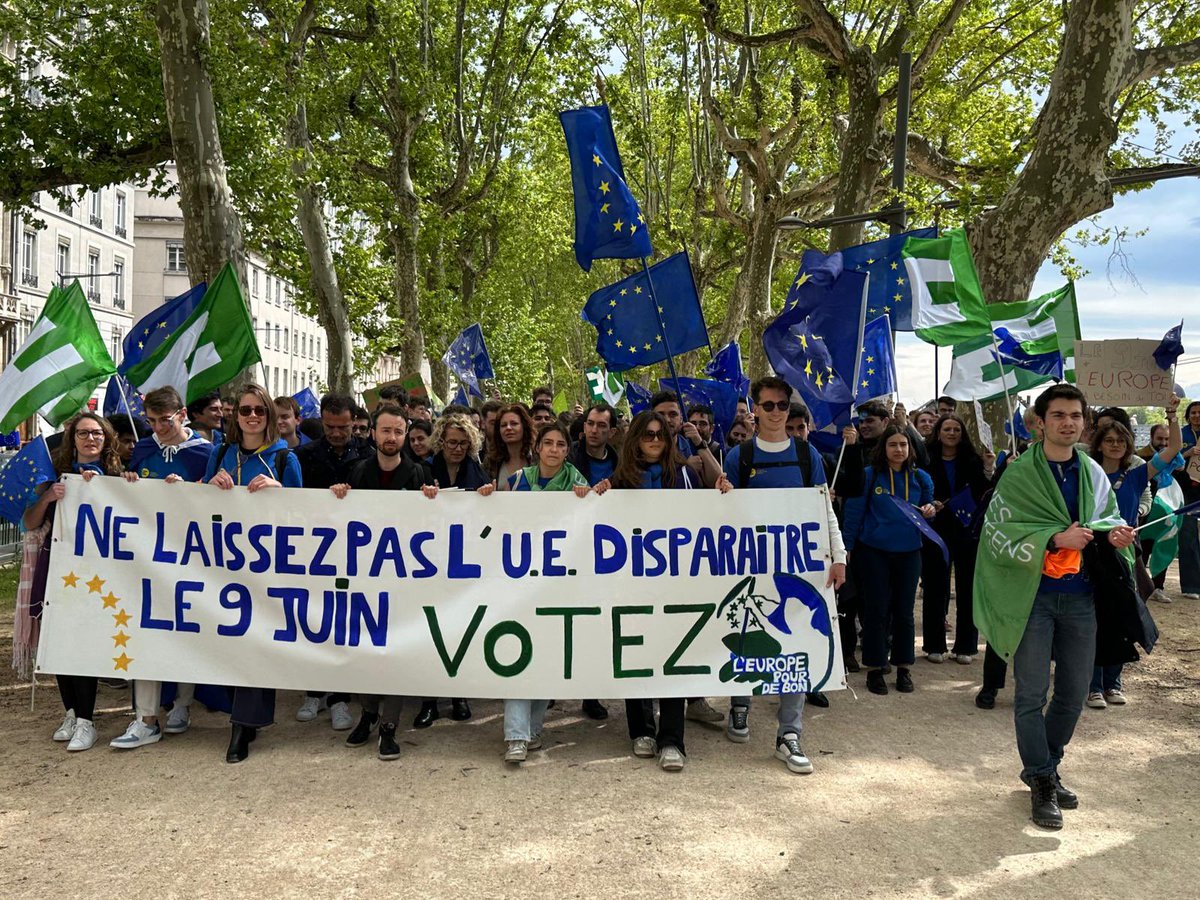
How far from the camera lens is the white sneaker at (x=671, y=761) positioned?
17.1 feet

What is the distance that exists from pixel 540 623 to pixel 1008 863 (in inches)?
99.0

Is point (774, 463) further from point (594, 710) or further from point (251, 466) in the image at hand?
point (251, 466)

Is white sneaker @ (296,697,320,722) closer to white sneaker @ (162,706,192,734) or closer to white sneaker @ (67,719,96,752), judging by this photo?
Result: white sneaker @ (162,706,192,734)

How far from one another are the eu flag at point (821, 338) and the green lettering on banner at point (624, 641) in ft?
6.23

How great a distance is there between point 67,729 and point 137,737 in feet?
1.47

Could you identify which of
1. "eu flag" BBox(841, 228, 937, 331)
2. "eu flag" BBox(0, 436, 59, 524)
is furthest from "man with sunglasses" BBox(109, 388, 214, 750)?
"eu flag" BBox(841, 228, 937, 331)

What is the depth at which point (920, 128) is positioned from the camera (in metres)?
20.8

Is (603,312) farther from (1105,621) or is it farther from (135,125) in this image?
(135,125)

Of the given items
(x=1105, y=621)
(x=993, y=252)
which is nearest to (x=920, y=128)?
(x=993, y=252)

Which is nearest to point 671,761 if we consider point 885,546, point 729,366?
point 885,546

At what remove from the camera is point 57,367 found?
604 cm

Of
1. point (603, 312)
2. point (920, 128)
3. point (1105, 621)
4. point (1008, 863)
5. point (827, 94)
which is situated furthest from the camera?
point (920, 128)

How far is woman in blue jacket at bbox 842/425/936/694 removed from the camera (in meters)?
6.89

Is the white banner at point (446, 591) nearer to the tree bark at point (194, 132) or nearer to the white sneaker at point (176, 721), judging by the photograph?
the white sneaker at point (176, 721)
